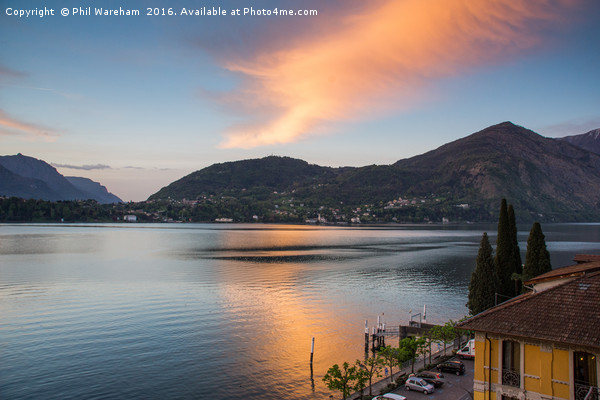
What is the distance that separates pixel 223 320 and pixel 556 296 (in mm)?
41305

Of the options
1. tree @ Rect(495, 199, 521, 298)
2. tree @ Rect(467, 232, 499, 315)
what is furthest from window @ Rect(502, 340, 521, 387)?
tree @ Rect(495, 199, 521, 298)

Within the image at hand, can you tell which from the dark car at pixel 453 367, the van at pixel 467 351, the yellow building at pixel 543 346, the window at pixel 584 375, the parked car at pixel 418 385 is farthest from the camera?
the van at pixel 467 351

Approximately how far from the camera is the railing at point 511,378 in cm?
1633

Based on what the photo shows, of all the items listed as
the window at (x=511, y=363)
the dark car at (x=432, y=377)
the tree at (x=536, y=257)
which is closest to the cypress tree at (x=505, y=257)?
the tree at (x=536, y=257)

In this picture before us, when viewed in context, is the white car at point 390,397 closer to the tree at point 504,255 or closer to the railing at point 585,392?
the railing at point 585,392

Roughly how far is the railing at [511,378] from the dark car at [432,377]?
47.8 feet

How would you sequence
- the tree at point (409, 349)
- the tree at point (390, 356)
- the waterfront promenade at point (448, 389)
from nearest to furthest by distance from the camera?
the waterfront promenade at point (448, 389) → the tree at point (390, 356) → the tree at point (409, 349)

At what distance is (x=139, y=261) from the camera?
112812 millimetres

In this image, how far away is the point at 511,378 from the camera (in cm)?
1656

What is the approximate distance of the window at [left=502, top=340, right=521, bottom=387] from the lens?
16.4m

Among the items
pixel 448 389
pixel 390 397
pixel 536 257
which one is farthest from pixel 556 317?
A: pixel 536 257

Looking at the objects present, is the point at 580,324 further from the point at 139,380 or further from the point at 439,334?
the point at 139,380

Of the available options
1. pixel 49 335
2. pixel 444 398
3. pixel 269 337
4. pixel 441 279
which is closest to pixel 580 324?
pixel 444 398

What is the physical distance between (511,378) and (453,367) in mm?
17849
